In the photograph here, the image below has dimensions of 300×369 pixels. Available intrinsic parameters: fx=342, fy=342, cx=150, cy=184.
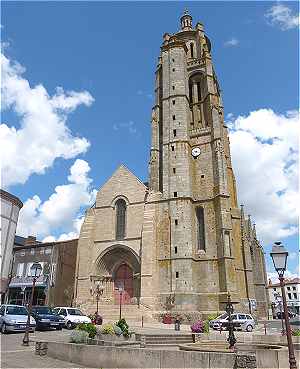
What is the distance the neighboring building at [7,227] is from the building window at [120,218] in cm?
943

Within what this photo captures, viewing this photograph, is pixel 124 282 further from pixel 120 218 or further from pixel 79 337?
pixel 79 337

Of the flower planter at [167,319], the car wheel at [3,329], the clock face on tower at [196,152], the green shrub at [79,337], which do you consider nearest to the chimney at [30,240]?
the flower planter at [167,319]

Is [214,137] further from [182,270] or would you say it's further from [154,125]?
[182,270]

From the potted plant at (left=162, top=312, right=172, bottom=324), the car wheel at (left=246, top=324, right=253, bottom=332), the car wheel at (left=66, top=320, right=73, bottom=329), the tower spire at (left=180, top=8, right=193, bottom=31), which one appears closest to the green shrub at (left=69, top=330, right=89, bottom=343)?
the car wheel at (left=66, top=320, right=73, bottom=329)

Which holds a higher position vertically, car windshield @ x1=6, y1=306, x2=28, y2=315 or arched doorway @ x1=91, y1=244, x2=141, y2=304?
arched doorway @ x1=91, y1=244, x2=141, y2=304

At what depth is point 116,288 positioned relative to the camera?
33031 mm

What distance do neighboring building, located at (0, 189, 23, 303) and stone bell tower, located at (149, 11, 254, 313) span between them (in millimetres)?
13242

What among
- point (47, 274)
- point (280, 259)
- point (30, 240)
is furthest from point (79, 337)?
point (30, 240)

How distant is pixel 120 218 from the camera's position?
34.6 metres

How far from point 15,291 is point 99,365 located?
2927 cm

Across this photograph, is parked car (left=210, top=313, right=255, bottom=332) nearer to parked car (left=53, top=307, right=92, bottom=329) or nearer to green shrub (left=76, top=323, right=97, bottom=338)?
parked car (left=53, top=307, right=92, bottom=329)

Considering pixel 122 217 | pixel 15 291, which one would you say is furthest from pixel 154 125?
pixel 15 291

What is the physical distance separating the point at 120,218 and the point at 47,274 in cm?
905

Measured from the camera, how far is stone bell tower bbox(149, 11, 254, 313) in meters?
29.3
